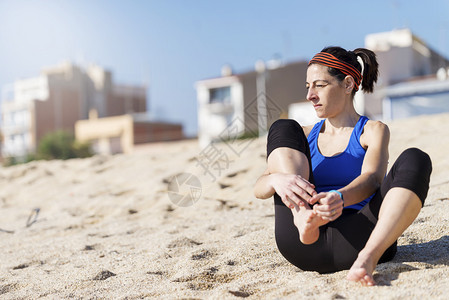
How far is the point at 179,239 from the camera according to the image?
9.59 ft

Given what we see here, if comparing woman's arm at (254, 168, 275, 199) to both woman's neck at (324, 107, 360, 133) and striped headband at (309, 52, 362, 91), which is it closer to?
woman's neck at (324, 107, 360, 133)

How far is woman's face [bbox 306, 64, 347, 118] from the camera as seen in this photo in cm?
210

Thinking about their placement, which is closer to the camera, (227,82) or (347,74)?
(347,74)

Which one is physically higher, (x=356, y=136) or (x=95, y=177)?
(x=356, y=136)

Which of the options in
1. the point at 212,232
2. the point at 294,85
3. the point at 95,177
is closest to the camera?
the point at 212,232

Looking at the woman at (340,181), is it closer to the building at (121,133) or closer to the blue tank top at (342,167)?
the blue tank top at (342,167)

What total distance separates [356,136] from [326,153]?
0.47 ft

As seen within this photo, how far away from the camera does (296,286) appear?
73.7 inches

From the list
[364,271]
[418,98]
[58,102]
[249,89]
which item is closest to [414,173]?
[364,271]

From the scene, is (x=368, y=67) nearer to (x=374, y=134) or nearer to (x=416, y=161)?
(x=374, y=134)

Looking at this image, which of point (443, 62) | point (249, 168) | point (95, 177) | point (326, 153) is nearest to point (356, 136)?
point (326, 153)

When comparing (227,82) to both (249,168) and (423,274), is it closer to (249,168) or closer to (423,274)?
(249,168)

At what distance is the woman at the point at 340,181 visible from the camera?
5.79 feet

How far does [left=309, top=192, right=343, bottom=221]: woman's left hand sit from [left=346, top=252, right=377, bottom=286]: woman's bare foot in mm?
174
